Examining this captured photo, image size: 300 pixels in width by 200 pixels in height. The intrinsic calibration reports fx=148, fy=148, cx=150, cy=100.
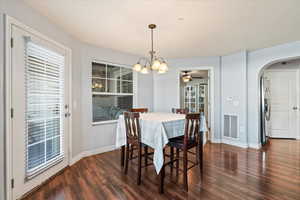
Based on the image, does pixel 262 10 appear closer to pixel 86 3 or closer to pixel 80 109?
pixel 86 3

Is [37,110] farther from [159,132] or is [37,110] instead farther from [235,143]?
[235,143]

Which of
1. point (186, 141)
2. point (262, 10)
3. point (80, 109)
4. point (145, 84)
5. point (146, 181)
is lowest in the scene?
point (146, 181)

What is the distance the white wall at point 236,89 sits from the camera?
3820 millimetres

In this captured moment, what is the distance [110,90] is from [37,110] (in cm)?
177

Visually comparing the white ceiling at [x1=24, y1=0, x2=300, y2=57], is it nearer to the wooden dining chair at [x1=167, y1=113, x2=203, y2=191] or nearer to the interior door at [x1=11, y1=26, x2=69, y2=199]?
the interior door at [x1=11, y1=26, x2=69, y2=199]

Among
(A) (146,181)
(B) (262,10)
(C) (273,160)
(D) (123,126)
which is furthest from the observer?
(C) (273,160)

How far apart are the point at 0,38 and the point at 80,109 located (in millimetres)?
1776

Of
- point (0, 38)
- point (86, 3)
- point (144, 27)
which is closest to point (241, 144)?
point (144, 27)

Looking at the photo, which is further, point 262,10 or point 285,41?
point 285,41

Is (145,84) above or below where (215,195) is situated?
above

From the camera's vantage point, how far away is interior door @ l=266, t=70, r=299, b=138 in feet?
14.9

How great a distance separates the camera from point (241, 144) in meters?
3.85

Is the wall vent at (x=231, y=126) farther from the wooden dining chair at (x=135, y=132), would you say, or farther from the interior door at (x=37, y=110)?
the interior door at (x=37, y=110)

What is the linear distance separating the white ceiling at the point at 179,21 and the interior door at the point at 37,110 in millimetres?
584
